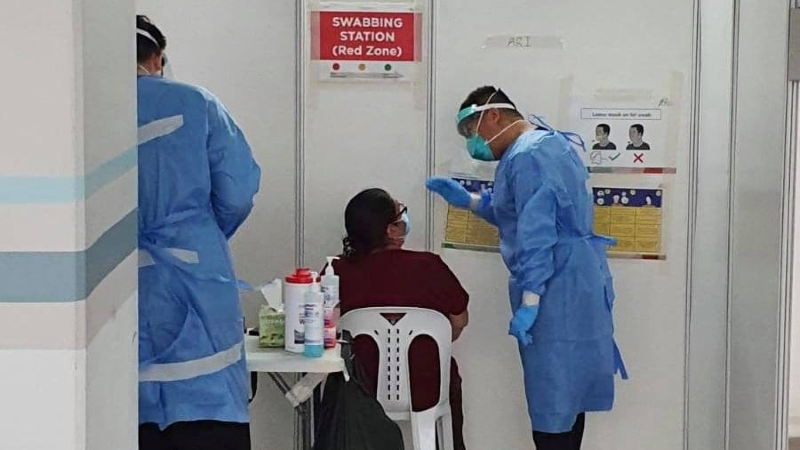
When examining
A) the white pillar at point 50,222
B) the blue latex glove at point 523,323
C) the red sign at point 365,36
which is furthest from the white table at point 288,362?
the white pillar at point 50,222

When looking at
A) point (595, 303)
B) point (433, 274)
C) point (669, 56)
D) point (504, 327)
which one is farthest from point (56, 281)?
point (669, 56)

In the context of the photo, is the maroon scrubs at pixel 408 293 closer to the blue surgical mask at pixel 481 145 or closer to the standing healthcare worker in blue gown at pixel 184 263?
the blue surgical mask at pixel 481 145

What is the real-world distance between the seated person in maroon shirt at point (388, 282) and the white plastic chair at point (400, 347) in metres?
0.02

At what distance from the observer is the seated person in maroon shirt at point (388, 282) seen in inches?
128

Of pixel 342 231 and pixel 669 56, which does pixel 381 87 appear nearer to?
pixel 342 231

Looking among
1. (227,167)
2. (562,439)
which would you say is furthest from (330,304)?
(562,439)

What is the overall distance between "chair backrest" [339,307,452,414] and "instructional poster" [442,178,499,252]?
1.38ft

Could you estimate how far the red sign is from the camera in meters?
3.62

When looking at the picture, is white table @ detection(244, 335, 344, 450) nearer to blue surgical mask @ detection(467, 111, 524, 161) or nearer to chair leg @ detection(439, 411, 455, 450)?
chair leg @ detection(439, 411, 455, 450)

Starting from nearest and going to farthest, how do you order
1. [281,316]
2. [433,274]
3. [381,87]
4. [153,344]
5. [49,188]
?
1. [49,188]
2. [153,344]
3. [281,316]
4. [433,274]
5. [381,87]

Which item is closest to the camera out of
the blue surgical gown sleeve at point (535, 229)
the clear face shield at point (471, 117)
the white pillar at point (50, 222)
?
the white pillar at point (50, 222)

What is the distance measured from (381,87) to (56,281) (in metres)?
2.44

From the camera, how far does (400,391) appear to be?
3318 mm

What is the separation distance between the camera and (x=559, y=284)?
10.8 feet
